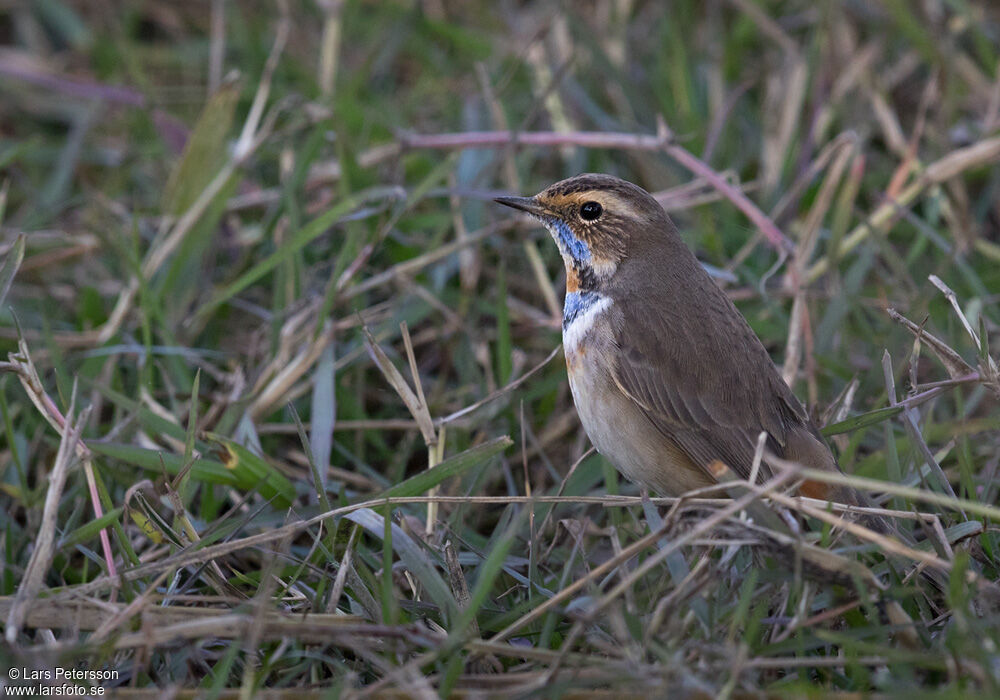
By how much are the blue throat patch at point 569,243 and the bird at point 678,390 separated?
0.74 ft

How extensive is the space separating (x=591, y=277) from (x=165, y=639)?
227cm

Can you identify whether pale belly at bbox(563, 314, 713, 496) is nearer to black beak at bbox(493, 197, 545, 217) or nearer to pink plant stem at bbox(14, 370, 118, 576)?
black beak at bbox(493, 197, 545, 217)

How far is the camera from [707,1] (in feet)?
25.3

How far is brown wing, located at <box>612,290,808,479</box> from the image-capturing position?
164 inches

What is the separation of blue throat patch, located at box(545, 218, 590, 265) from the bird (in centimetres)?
23

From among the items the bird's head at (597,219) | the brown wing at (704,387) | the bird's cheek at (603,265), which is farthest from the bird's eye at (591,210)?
the brown wing at (704,387)

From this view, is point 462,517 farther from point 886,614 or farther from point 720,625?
point 886,614

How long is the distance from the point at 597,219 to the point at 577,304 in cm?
37

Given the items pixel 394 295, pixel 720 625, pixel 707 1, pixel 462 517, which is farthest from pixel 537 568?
pixel 707 1

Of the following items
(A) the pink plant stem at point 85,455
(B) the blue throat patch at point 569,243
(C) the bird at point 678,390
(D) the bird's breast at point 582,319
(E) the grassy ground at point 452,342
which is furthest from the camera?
(B) the blue throat patch at point 569,243

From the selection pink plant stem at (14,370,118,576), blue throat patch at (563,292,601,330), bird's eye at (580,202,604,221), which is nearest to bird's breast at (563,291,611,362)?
blue throat patch at (563,292,601,330)

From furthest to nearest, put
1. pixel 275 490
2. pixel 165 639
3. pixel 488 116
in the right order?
pixel 488 116 → pixel 275 490 → pixel 165 639

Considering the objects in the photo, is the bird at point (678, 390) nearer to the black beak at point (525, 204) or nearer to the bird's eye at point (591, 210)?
the bird's eye at point (591, 210)

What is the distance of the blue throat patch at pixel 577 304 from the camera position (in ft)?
14.9
